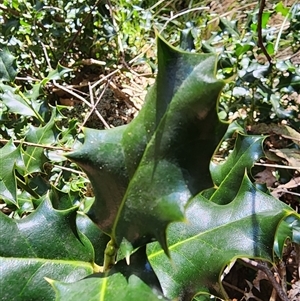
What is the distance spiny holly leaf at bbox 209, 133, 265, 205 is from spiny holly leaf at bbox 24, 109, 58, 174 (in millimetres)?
388

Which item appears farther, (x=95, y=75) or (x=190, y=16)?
(x=190, y=16)

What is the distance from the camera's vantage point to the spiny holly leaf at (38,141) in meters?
1.03

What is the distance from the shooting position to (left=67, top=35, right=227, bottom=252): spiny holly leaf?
431mm

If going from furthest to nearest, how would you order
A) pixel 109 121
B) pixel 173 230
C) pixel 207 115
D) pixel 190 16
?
pixel 190 16 < pixel 109 121 < pixel 173 230 < pixel 207 115

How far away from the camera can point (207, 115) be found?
1.40ft

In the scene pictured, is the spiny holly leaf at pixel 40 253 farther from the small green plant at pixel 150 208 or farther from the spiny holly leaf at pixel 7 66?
the spiny holly leaf at pixel 7 66

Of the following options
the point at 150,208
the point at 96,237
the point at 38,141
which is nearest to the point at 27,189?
the point at 38,141

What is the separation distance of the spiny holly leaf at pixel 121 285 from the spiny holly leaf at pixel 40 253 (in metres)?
0.06

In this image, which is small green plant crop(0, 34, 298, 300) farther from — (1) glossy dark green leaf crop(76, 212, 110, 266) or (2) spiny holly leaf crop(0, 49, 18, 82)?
(2) spiny holly leaf crop(0, 49, 18, 82)

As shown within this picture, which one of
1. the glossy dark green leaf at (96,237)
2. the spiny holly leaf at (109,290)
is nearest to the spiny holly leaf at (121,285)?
the spiny holly leaf at (109,290)

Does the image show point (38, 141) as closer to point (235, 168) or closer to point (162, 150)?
point (235, 168)

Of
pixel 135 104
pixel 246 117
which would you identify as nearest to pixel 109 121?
pixel 135 104

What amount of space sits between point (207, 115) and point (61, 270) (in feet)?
0.97

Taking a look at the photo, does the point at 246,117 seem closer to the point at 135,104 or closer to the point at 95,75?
the point at 135,104
